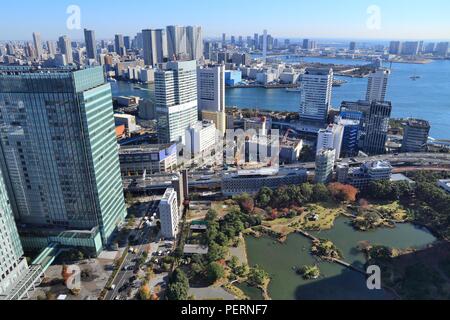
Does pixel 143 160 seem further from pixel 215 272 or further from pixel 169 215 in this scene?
pixel 215 272

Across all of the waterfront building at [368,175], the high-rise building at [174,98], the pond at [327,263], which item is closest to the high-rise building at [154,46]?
the high-rise building at [174,98]

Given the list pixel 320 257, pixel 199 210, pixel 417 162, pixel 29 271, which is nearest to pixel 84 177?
pixel 29 271

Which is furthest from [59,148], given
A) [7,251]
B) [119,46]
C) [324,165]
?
[119,46]

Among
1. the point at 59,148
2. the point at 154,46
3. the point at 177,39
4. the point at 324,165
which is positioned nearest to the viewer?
the point at 59,148

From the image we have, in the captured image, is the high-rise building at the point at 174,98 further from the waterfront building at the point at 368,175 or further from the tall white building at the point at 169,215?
the waterfront building at the point at 368,175

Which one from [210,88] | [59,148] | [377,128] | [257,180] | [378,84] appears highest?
[59,148]
